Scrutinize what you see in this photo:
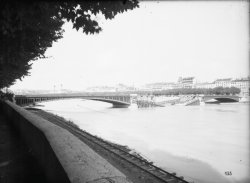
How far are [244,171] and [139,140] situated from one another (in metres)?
10.9

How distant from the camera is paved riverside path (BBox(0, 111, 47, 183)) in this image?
230 inches

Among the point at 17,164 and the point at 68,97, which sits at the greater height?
the point at 68,97

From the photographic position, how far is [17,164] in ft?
23.2

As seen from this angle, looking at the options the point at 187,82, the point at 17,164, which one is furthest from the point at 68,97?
the point at 187,82

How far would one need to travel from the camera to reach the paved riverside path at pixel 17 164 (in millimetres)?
5852

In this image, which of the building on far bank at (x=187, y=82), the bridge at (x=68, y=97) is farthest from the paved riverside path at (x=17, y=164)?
the building on far bank at (x=187, y=82)

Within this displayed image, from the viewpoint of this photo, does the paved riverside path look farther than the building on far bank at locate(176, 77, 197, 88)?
No

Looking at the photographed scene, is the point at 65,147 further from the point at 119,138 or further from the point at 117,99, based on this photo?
the point at 117,99

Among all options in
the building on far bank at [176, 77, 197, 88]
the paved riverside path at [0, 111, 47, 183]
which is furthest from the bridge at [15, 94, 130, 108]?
the building on far bank at [176, 77, 197, 88]

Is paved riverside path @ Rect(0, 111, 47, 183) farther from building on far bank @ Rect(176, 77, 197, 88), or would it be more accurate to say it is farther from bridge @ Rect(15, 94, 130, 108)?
building on far bank @ Rect(176, 77, 197, 88)

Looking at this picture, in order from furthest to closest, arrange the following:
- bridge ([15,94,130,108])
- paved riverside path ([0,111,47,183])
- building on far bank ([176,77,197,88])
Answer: building on far bank ([176,77,197,88]) → bridge ([15,94,130,108]) → paved riverside path ([0,111,47,183])

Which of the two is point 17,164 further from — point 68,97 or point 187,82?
point 187,82

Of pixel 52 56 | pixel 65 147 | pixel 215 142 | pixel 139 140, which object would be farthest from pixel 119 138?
pixel 65 147

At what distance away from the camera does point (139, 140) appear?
79.6 ft
